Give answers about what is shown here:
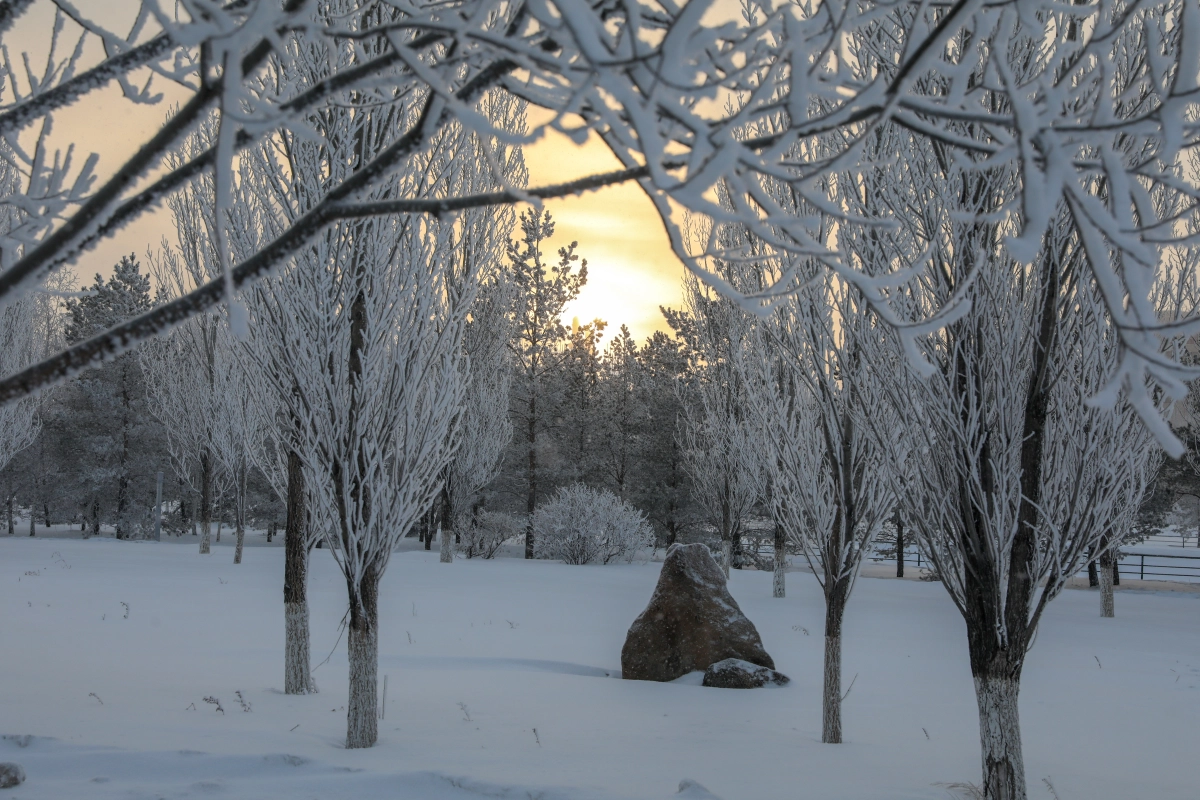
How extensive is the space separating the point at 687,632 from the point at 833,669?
8.46ft

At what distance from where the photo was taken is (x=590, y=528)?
2112 cm

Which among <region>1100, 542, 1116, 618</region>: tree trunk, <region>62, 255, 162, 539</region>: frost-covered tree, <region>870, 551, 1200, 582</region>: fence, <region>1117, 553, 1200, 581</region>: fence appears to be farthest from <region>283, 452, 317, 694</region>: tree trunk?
<region>62, 255, 162, 539</region>: frost-covered tree

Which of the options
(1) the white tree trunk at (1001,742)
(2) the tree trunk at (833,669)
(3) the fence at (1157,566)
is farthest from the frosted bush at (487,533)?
(1) the white tree trunk at (1001,742)

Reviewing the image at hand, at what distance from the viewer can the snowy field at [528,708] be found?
13.9 ft

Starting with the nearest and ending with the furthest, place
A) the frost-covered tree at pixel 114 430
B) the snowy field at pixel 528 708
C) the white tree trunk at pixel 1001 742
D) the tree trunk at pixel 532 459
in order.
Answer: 1. the white tree trunk at pixel 1001 742
2. the snowy field at pixel 528 708
3. the tree trunk at pixel 532 459
4. the frost-covered tree at pixel 114 430

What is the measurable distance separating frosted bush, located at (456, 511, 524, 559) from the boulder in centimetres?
1687

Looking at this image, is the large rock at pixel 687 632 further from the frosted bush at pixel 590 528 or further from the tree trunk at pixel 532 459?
the tree trunk at pixel 532 459

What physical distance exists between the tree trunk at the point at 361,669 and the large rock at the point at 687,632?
3490 millimetres

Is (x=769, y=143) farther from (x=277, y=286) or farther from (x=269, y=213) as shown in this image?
(x=269, y=213)

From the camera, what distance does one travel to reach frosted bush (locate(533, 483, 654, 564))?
2114cm

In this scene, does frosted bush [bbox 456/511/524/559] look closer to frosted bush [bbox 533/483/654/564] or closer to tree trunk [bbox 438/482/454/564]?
frosted bush [bbox 533/483/654/564]

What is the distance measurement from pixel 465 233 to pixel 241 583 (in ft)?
36.8

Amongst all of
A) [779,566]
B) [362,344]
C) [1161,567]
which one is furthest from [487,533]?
[362,344]

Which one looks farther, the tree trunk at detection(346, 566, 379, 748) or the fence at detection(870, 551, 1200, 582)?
the fence at detection(870, 551, 1200, 582)
